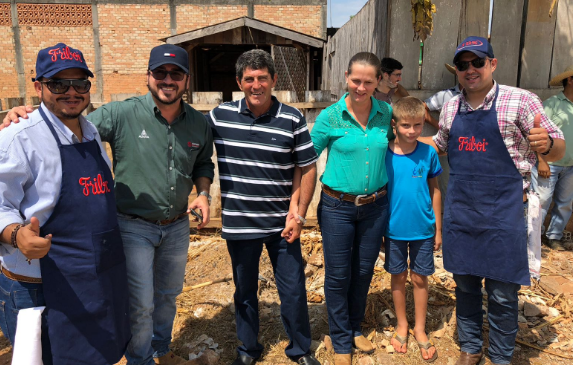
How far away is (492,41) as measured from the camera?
473cm

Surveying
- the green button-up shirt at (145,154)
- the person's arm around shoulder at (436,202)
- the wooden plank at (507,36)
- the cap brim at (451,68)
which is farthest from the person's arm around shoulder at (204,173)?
the wooden plank at (507,36)

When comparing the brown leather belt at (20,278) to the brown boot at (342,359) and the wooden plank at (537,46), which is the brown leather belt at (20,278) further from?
the wooden plank at (537,46)

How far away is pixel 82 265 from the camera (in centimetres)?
220

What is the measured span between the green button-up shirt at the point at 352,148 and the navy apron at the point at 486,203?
0.56 m

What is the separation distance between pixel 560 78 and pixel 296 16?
14097mm

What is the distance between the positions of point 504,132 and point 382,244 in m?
1.30

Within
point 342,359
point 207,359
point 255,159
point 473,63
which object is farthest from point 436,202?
point 207,359

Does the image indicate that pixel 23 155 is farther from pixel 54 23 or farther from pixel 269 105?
pixel 54 23

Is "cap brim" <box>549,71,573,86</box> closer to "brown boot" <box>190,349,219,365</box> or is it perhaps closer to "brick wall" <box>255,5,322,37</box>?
"brown boot" <box>190,349,219,365</box>

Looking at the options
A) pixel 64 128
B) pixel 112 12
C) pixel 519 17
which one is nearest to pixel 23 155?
pixel 64 128

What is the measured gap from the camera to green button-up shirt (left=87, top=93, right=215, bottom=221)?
2676 mm

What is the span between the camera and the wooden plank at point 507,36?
15.3 ft

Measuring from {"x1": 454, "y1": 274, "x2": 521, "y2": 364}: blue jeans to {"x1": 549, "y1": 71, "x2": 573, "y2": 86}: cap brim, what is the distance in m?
3.00

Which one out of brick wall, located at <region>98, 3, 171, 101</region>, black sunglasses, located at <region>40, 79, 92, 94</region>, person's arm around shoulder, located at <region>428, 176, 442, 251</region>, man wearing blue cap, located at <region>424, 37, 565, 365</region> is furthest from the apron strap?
brick wall, located at <region>98, 3, 171, 101</region>
